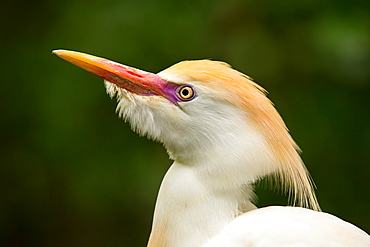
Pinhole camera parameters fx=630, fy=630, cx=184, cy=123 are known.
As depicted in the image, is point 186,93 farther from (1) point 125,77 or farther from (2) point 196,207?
(2) point 196,207

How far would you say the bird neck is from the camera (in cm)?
132

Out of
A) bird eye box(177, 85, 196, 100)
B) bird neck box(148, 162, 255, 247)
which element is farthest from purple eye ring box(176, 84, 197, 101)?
bird neck box(148, 162, 255, 247)

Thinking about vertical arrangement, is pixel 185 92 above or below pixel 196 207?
above

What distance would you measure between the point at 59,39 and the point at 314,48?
1.06m

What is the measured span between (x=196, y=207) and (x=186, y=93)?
9.5 inches

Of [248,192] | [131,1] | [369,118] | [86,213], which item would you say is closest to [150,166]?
[86,213]

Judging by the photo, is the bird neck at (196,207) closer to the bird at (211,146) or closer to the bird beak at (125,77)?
the bird at (211,146)

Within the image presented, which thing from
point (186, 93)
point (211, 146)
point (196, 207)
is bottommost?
point (196, 207)

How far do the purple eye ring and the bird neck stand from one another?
0.49 feet

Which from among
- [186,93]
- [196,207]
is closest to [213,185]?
[196,207]

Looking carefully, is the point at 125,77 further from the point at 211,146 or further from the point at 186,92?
the point at 211,146

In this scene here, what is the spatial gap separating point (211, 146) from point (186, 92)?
5.0 inches

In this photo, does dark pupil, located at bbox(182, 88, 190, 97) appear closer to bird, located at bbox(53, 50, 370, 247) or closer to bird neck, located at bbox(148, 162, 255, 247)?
bird, located at bbox(53, 50, 370, 247)

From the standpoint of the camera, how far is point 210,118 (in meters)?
1.34
